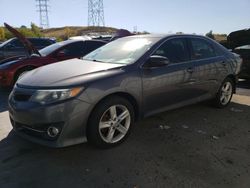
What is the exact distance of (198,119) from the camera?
4.91m

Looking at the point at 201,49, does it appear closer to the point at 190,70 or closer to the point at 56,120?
the point at 190,70

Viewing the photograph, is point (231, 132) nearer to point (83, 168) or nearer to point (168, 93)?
point (168, 93)

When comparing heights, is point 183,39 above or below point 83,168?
above

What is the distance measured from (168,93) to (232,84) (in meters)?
2.12

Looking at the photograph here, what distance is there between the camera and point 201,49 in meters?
4.99

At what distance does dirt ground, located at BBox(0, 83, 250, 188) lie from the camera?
2.94 metres

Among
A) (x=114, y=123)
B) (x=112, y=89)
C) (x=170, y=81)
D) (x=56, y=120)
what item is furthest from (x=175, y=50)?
(x=56, y=120)

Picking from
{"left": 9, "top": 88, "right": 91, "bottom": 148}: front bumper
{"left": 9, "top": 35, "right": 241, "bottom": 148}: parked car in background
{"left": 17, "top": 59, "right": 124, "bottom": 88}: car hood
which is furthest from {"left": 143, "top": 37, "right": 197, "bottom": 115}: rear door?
{"left": 9, "top": 88, "right": 91, "bottom": 148}: front bumper

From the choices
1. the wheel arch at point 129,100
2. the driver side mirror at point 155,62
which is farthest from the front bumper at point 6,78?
the driver side mirror at point 155,62

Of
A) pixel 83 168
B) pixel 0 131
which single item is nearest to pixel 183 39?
pixel 83 168

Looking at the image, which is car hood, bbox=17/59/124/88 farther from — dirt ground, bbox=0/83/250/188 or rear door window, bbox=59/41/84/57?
rear door window, bbox=59/41/84/57

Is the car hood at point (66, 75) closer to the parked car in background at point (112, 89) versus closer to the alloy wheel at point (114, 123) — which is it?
the parked car in background at point (112, 89)

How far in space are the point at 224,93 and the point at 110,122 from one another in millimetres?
2925

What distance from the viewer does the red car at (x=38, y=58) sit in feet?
22.5
